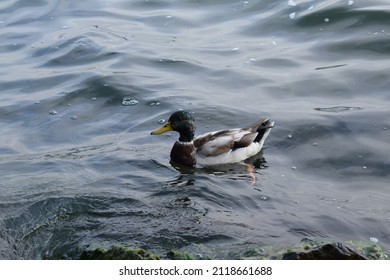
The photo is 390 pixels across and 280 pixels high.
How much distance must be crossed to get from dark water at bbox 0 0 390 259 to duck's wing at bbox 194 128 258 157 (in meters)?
0.32

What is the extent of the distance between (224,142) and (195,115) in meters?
1.49

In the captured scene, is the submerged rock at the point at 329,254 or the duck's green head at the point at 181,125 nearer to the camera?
the submerged rock at the point at 329,254

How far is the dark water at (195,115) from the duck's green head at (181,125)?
1.11ft

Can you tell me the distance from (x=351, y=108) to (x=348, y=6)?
500 centimetres

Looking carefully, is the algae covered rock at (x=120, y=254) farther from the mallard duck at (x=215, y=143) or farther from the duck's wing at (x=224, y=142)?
the duck's wing at (x=224, y=142)

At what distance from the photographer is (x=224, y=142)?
10594 millimetres

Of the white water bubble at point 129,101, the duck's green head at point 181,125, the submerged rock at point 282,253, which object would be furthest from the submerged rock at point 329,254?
the white water bubble at point 129,101

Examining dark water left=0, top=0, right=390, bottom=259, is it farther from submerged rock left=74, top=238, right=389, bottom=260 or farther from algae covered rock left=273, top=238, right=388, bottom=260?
algae covered rock left=273, top=238, right=388, bottom=260

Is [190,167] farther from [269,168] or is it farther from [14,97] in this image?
[14,97]

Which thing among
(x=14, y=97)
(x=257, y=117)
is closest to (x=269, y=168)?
(x=257, y=117)

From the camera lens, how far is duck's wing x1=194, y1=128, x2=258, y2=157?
10609 mm

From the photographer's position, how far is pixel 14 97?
13.1 m

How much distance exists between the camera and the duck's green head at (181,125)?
10711 mm

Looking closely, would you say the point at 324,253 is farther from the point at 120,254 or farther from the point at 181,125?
the point at 181,125
